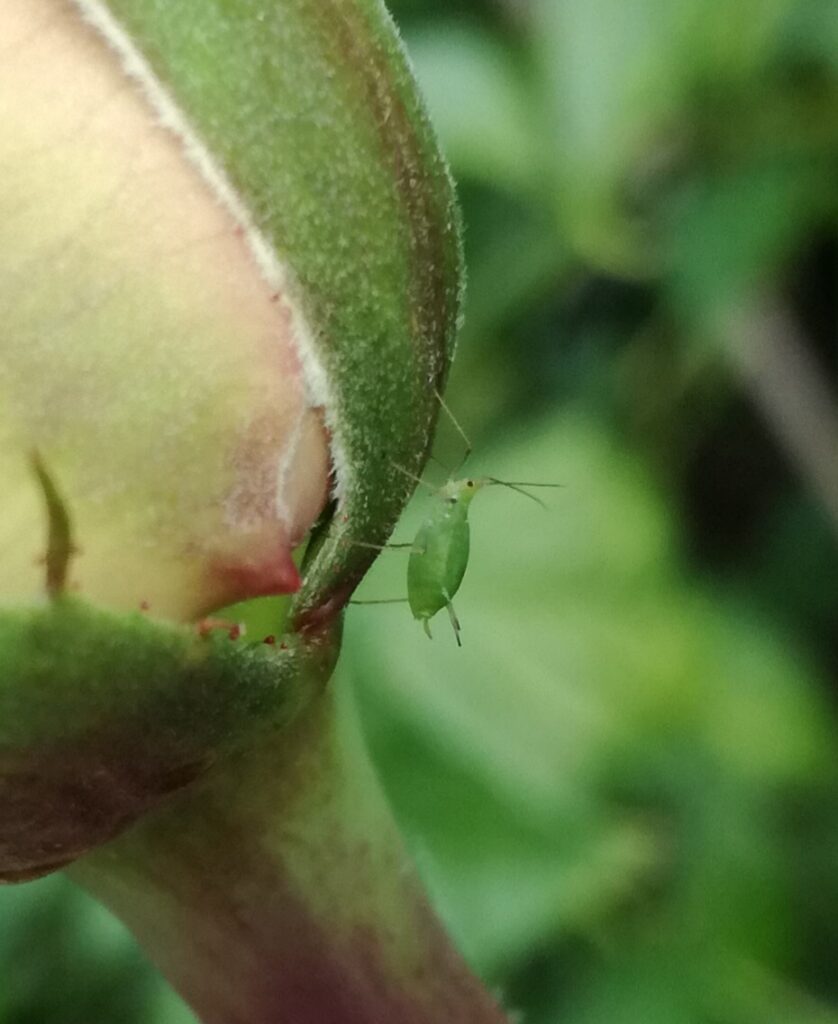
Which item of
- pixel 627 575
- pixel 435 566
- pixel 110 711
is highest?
pixel 110 711

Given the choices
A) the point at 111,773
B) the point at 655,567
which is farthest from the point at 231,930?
the point at 655,567

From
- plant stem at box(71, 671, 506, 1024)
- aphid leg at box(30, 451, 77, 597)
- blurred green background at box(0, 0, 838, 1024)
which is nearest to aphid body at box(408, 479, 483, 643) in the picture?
plant stem at box(71, 671, 506, 1024)

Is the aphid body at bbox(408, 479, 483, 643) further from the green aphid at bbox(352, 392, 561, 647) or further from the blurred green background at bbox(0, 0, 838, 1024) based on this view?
the blurred green background at bbox(0, 0, 838, 1024)

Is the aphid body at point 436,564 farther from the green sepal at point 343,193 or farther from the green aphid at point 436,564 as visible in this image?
the green sepal at point 343,193

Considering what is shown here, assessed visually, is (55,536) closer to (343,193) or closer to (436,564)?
(343,193)

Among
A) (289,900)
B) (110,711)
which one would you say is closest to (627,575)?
(289,900)

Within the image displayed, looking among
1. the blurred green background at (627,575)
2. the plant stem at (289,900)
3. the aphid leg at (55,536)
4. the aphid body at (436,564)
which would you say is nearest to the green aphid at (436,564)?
the aphid body at (436,564)
